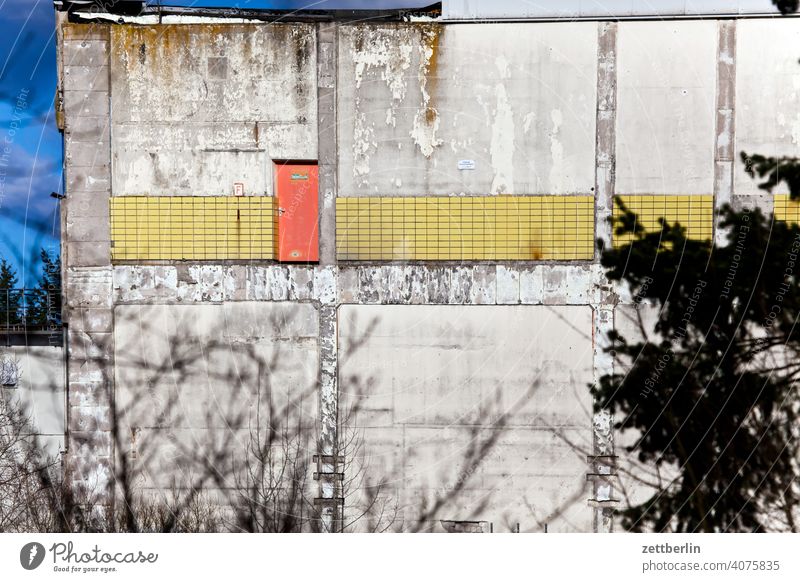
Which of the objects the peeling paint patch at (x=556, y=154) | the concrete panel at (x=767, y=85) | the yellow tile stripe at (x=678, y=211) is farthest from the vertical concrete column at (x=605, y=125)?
the concrete panel at (x=767, y=85)

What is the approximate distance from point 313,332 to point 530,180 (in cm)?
349

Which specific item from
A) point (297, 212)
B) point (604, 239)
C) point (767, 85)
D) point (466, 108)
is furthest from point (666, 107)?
point (297, 212)

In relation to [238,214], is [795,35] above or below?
above

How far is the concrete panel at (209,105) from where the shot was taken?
9328 millimetres

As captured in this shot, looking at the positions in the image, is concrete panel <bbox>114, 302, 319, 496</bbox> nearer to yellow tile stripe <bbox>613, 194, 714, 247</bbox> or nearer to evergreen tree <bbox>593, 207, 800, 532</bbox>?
evergreen tree <bbox>593, 207, 800, 532</bbox>

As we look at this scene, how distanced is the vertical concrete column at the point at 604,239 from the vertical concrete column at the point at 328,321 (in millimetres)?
3401

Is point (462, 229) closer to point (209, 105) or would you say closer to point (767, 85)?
point (209, 105)

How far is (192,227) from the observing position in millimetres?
9438

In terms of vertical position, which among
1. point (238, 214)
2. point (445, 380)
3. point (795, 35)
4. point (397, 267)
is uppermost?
point (795, 35)

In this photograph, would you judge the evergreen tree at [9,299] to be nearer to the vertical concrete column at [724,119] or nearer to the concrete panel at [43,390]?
the concrete panel at [43,390]

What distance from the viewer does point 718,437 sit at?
30.2 feet

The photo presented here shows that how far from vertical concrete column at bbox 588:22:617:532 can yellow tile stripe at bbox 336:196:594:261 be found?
29 centimetres

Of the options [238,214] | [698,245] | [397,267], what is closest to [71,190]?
[238,214]

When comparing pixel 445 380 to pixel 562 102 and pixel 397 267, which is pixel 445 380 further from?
pixel 562 102
